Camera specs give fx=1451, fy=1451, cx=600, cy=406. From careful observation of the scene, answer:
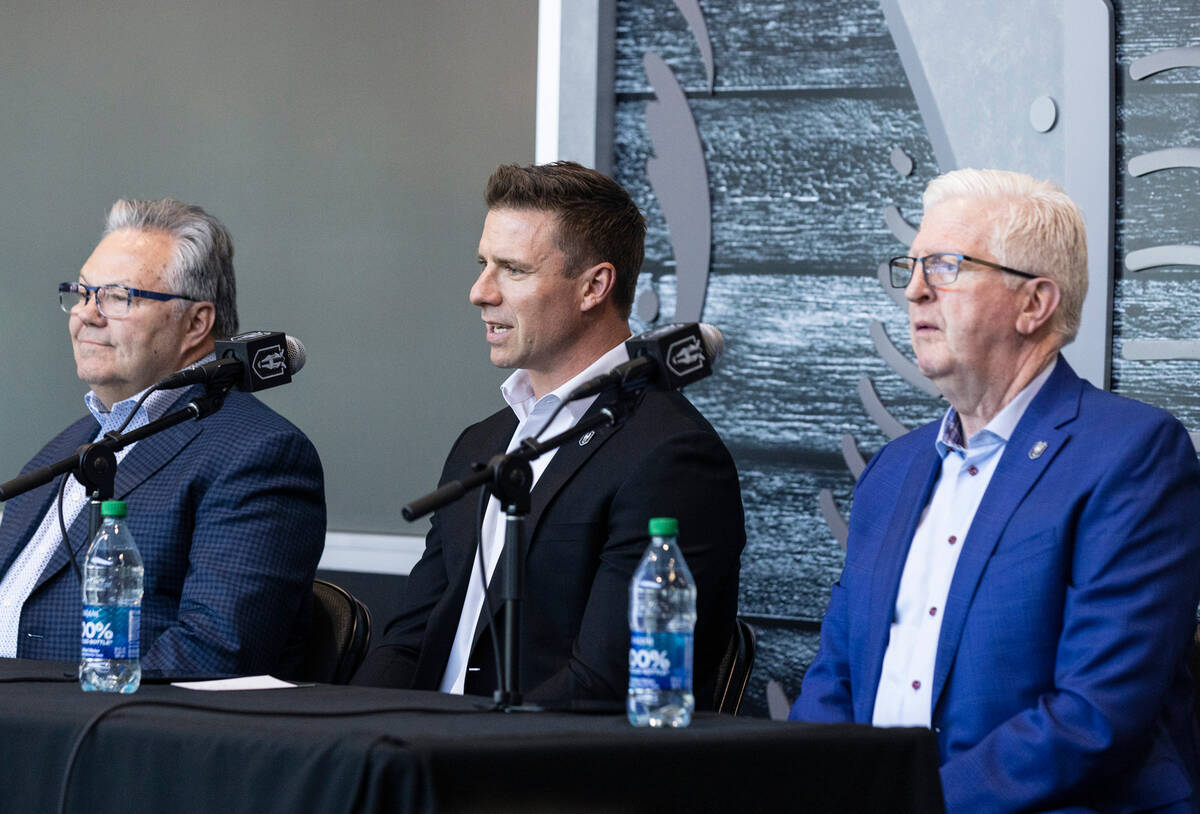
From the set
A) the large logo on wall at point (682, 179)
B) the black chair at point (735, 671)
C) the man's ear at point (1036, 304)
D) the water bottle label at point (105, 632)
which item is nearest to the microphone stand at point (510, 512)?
the water bottle label at point (105, 632)

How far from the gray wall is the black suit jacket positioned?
1.45m

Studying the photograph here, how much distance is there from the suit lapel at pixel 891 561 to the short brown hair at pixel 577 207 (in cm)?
69

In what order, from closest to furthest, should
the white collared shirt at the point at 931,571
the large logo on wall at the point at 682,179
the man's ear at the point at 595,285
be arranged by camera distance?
the white collared shirt at the point at 931,571, the man's ear at the point at 595,285, the large logo on wall at the point at 682,179

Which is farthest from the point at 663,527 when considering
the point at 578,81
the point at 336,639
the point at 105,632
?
the point at 578,81

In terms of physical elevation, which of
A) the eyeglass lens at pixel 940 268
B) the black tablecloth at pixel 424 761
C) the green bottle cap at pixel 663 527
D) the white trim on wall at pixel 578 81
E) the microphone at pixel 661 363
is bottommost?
the black tablecloth at pixel 424 761

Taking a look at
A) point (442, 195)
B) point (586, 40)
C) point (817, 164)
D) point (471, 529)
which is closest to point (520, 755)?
point (471, 529)

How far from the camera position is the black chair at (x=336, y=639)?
252 centimetres

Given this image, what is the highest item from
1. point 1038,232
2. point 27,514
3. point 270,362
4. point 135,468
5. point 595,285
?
point 1038,232

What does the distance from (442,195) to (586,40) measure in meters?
0.63

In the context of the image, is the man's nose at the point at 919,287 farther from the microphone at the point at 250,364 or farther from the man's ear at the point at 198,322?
the man's ear at the point at 198,322

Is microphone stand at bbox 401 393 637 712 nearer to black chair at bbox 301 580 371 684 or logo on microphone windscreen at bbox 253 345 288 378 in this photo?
logo on microphone windscreen at bbox 253 345 288 378

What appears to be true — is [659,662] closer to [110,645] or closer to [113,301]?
[110,645]

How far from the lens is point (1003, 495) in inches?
82.5

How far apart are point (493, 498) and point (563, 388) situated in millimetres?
303
